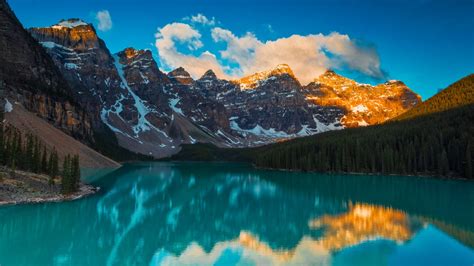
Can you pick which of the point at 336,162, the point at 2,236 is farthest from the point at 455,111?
the point at 2,236

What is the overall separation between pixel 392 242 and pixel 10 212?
33768 mm

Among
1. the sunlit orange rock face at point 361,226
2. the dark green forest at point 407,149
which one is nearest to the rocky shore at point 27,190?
the sunlit orange rock face at point 361,226

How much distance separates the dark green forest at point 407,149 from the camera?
99.8m

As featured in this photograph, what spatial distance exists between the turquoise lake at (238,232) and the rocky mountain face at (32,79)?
100 meters

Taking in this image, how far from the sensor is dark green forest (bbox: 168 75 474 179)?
99.8 m

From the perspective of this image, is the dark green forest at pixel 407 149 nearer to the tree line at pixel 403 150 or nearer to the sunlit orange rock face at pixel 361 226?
the tree line at pixel 403 150

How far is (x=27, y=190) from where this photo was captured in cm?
4538

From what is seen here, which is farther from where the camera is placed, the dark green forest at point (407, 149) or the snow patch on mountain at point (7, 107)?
the snow patch on mountain at point (7, 107)

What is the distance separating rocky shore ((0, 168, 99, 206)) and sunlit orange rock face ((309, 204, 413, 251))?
29.5m

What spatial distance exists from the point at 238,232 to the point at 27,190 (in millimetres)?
27088

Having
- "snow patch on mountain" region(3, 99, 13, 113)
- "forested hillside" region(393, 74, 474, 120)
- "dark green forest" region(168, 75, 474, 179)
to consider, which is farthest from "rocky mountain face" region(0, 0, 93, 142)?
"forested hillside" region(393, 74, 474, 120)

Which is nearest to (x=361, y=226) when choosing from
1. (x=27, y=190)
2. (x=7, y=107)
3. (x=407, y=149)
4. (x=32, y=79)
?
(x=27, y=190)

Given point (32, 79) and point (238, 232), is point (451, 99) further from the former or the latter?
point (32, 79)

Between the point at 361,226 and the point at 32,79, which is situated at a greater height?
the point at 32,79
